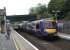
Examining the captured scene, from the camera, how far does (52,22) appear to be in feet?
120

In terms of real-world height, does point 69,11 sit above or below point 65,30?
above

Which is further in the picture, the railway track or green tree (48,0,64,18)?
green tree (48,0,64,18)

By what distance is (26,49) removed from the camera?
18.1 metres

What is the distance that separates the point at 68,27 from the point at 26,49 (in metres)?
26.3

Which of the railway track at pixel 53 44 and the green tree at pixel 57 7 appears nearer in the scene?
the railway track at pixel 53 44

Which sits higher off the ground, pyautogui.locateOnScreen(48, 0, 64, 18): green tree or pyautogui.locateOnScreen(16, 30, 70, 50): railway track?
pyautogui.locateOnScreen(48, 0, 64, 18): green tree

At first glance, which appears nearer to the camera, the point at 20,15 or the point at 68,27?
the point at 68,27

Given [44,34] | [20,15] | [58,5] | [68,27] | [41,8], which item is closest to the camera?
[44,34]

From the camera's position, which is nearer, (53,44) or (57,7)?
(53,44)

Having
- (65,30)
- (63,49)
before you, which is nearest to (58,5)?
(65,30)

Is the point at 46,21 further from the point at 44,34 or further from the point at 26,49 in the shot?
the point at 26,49

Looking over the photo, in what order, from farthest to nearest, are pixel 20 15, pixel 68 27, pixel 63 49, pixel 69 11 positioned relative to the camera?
pixel 20 15 < pixel 68 27 < pixel 69 11 < pixel 63 49

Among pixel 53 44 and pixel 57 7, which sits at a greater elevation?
pixel 57 7

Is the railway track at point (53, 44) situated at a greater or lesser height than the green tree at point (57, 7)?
lesser
